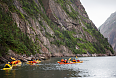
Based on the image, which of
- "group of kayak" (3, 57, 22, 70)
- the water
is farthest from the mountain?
the water

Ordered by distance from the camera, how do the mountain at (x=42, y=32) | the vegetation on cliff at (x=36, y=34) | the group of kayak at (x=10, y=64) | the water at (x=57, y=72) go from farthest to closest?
the mountain at (x=42, y=32)
the vegetation on cliff at (x=36, y=34)
the group of kayak at (x=10, y=64)
the water at (x=57, y=72)

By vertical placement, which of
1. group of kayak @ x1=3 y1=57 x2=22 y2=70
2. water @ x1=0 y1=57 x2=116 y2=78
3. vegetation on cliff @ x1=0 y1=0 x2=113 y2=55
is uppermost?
vegetation on cliff @ x1=0 y1=0 x2=113 y2=55

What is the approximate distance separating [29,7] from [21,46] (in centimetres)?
5972

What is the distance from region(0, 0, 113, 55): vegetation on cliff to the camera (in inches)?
2638

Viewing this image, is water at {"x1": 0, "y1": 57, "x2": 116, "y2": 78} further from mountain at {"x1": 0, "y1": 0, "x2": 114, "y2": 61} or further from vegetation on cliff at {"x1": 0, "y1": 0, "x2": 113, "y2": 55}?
vegetation on cliff at {"x1": 0, "y1": 0, "x2": 113, "y2": 55}

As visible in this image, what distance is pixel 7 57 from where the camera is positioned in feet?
192

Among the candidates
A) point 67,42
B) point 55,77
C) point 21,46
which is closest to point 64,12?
point 67,42

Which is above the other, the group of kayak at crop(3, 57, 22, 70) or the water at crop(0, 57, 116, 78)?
the group of kayak at crop(3, 57, 22, 70)

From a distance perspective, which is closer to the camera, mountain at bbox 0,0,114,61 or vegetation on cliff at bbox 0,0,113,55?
vegetation on cliff at bbox 0,0,113,55

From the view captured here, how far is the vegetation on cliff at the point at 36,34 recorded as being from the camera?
6700 centimetres

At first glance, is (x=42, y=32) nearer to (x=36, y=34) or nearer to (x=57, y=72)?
→ (x=36, y=34)

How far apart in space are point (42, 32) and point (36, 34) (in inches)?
676

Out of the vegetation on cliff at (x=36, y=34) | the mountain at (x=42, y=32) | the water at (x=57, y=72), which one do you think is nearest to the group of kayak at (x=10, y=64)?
the water at (x=57, y=72)

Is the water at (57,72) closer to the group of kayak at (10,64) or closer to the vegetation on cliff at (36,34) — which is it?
the group of kayak at (10,64)
